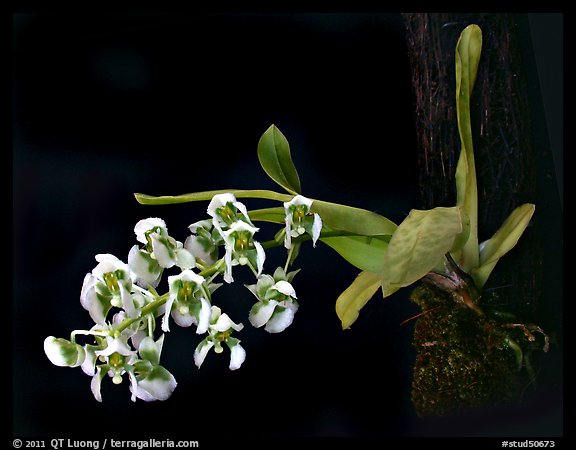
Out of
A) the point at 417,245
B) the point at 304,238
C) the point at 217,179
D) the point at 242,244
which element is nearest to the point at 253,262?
the point at 242,244

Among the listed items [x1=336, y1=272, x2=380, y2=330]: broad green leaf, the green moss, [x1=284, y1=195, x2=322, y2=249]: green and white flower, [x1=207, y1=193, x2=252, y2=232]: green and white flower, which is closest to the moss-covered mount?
the green moss

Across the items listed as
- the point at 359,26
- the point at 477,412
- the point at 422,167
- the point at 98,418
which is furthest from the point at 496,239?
the point at 98,418

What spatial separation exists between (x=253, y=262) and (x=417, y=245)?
0.80ft

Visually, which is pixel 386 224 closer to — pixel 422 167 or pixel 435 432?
pixel 422 167

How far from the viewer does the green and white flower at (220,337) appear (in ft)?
3.01

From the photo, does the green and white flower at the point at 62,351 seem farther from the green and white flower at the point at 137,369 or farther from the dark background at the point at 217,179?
the dark background at the point at 217,179

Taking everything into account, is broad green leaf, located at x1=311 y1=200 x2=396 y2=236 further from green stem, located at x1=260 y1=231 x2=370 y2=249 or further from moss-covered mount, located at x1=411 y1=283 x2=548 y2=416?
moss-covered mount, located at x1=411 y1=283 x2=548 y2=416

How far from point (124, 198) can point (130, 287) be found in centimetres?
50

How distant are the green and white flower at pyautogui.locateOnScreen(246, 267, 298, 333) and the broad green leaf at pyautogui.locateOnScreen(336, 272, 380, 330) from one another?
0.23 meters

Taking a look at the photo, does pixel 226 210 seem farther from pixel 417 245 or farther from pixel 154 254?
pixel 417 245

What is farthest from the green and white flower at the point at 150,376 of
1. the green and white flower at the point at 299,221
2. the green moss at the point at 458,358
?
the green moss at the point at 458,358

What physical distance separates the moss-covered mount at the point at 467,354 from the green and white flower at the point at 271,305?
371mm

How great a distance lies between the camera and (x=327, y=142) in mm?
1294

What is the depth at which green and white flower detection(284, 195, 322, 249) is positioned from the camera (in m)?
0.96
